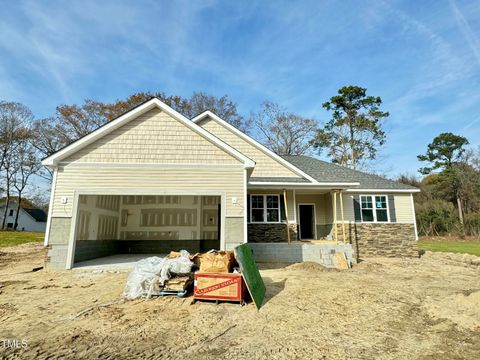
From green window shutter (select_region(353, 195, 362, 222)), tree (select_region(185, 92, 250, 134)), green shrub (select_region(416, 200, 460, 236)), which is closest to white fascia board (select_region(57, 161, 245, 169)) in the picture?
green window shutter (select_region(353, 195, 362, 222))

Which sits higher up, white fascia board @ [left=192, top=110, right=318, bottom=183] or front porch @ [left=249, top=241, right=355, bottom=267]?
white fascia board @ [left=192, top=110, right=318, bottom=183]

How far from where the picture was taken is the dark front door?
49.2 ft

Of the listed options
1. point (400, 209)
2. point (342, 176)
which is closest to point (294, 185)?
point (342, 176)

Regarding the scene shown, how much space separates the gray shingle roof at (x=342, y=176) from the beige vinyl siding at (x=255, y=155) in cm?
176

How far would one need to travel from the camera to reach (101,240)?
12.0 metres

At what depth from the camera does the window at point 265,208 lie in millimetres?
13164

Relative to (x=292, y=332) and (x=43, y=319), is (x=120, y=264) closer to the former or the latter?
(x=43, y=319)

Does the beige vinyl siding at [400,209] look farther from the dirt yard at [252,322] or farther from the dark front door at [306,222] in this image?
the dirt yard at [252,322]

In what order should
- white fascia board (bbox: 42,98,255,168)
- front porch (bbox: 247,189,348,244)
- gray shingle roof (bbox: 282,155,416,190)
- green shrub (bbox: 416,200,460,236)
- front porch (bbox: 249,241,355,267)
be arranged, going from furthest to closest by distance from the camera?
green shrub (bbox: 416,200,460,236) → gray shingle roof (bbox: 282,155,416,190) → front porch (bbox: 247,189,348,244) → front porch (bbox: 249,241,355,267) → white fascia board (bbox: 42,98,255,168)

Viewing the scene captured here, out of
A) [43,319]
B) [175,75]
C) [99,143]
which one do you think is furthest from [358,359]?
[175,75]

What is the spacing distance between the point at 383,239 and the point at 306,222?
3.96m

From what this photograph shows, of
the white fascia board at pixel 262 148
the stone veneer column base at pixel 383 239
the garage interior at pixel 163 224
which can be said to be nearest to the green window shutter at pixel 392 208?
the stone veneer column base at pixel 383 239

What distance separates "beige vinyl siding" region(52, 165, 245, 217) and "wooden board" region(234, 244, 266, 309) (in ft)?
10.8

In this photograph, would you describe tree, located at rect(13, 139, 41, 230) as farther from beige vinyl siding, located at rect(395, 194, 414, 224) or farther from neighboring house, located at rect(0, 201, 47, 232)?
beige vinyl siding, located at rect(395, 194, 414, 224)
